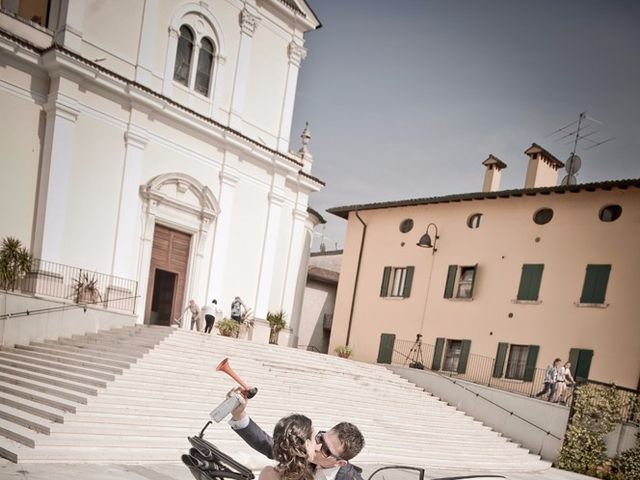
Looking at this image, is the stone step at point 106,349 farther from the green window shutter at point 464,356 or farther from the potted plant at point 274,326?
the green window shutter at point 464,356

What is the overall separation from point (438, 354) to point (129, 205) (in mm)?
13004

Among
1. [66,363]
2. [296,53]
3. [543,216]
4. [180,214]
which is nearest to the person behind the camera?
[66,363]

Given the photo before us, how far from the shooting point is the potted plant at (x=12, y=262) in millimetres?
13945

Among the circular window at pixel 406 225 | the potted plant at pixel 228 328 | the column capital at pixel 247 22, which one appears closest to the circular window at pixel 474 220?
the circular window at pixel 406 225

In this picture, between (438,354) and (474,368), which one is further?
(438,354)

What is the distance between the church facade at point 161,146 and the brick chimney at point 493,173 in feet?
26.0

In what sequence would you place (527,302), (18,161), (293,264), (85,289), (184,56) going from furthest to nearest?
(293,264), (184,56), (527,302), (85,289), (18,161)

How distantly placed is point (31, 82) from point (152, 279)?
722 cm

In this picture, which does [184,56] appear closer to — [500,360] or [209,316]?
[209,316]

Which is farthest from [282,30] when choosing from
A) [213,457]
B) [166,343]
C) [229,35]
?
[213,457]

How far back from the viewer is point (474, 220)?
69.8 ft

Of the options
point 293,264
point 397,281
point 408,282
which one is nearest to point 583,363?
point 408,282

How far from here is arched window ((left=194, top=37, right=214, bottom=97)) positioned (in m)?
19.5

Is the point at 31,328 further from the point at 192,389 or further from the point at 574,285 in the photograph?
the point at 574,285
